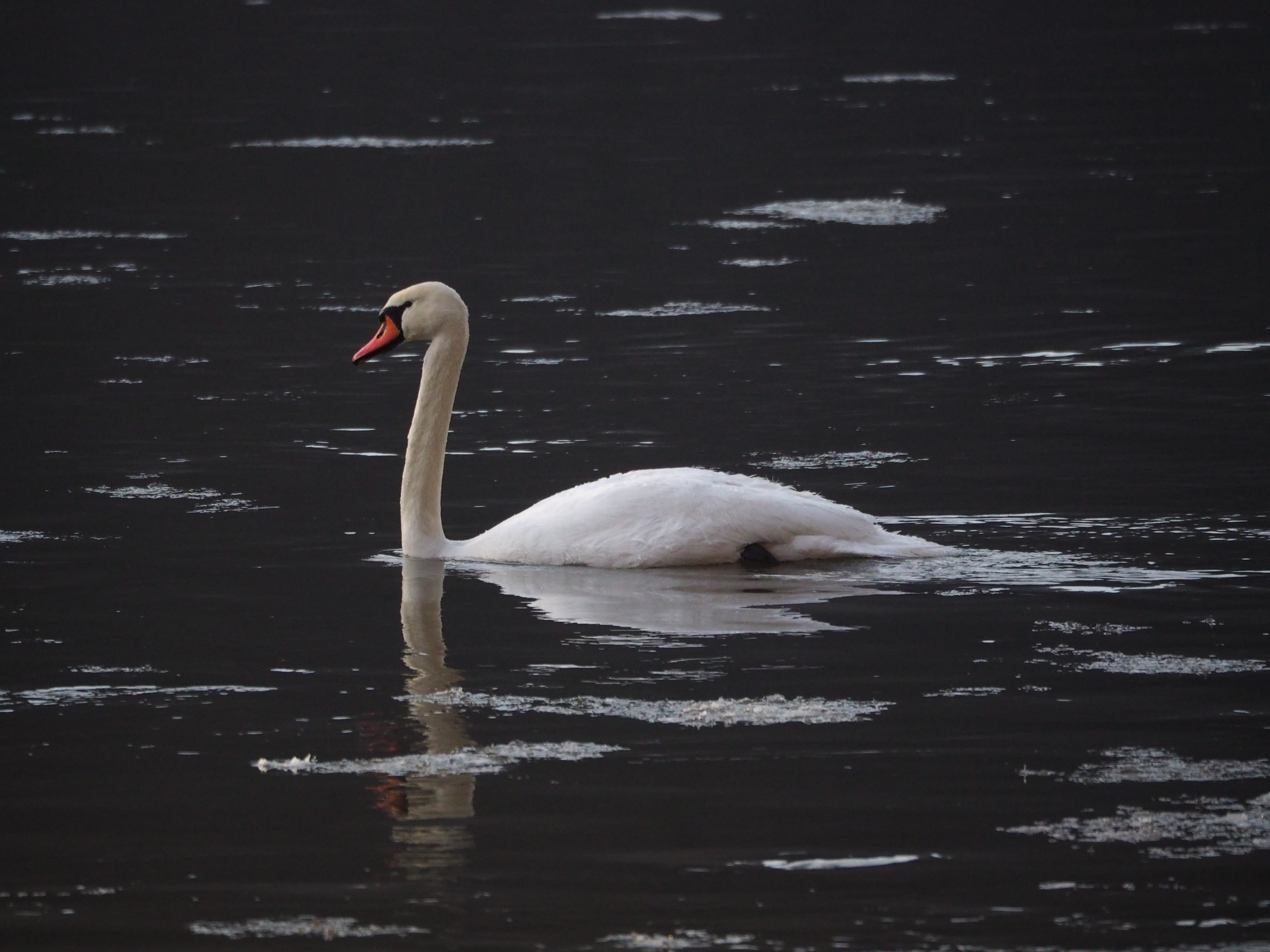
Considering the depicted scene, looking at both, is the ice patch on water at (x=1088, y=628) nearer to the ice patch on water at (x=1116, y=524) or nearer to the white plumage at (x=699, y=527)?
the white plumage at (x=699, y=527)

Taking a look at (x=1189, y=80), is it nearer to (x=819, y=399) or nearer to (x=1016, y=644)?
(x=819, y=399)

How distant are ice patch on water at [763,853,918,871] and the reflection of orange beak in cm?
544

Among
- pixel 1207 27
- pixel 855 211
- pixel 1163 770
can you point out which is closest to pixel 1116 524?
pixel 1163 770

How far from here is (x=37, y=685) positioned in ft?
28.7

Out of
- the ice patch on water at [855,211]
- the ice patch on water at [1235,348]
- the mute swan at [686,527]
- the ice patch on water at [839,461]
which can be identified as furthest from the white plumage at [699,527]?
the ice patch on water at [855,211]

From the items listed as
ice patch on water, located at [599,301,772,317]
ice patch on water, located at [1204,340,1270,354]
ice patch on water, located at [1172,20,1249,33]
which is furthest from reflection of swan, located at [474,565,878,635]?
ice patch on water, located at [1172,20,1249,33]

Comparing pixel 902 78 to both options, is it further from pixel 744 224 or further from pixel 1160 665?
pixel 1160 665

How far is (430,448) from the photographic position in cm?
1132

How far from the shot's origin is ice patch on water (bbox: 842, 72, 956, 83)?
35562mm

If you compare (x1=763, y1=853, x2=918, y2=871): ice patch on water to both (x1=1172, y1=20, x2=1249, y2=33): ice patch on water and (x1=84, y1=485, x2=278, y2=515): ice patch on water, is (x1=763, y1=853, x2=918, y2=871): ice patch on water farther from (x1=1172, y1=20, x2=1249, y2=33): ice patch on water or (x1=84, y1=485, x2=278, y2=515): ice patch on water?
(x1=1172, y1=20, x2=1249, y2=33): ice patch on water

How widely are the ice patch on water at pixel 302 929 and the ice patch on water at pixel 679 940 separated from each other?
0.53 metres

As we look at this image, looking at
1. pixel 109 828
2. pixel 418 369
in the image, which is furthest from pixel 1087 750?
pixel 418 369

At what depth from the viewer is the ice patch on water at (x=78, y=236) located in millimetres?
22766

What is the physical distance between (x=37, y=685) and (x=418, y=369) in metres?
8.69
